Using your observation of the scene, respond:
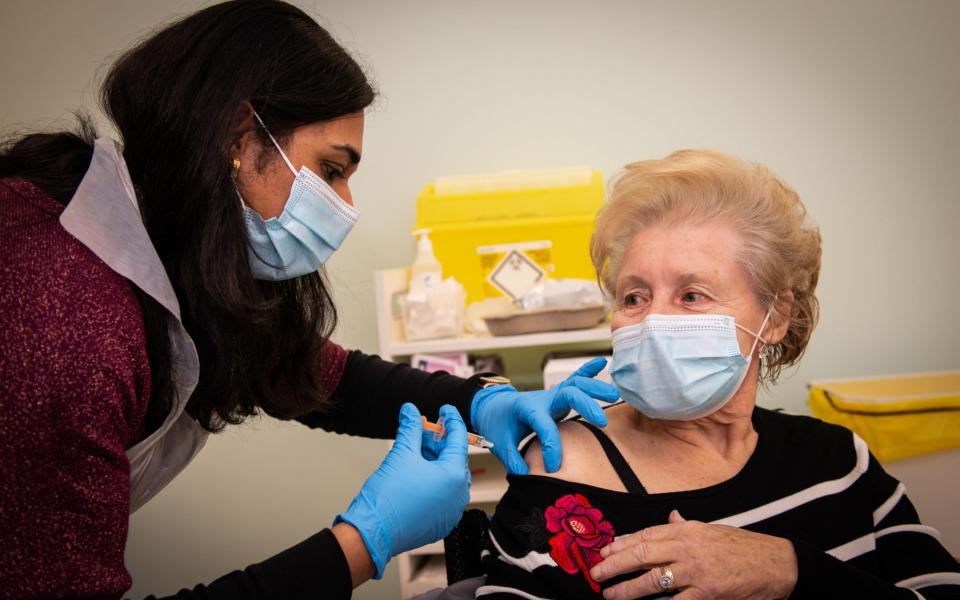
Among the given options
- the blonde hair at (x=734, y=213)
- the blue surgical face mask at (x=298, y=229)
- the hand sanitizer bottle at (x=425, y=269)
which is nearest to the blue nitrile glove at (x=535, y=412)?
the blonde hair at (x=734, y=213)

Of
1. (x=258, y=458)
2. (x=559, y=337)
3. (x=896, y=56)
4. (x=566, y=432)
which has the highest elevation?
(x=896, y=56)

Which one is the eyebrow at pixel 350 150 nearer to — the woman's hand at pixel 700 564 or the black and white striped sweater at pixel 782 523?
the black and white striped sweater at pixel 782 523

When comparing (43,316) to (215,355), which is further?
(215,355)

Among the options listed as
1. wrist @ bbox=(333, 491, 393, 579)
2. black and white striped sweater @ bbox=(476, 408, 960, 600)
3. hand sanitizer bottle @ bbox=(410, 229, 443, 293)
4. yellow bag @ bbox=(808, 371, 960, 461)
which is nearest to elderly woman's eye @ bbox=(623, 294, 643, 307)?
black and white striped sweater @ bbox=(476, 408, 960, 600)

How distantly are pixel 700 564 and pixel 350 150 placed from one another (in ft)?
2.76

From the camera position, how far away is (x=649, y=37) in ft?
8.77

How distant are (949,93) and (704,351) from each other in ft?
6.43

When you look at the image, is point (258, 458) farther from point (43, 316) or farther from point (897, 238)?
point (897, 238)

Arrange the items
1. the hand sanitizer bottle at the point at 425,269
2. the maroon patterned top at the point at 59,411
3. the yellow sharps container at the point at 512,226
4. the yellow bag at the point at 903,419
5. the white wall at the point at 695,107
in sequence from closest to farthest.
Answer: the maroon patterned top at the point at 59,411 → the yellow bag at the point at 903,419 → the hand sanitizer bottle at the point at 425,269 → the yellow sharps container at the point at 512,226 → the white wall at the point at 695,107

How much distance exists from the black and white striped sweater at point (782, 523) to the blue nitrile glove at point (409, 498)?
3.9 inches

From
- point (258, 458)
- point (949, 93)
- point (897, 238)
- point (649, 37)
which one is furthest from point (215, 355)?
point (949, 93)

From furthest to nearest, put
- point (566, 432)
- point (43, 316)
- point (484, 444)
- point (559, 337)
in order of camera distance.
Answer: point (559, 337)
point (484, 444)
point (566, 432)
point (43, 316)

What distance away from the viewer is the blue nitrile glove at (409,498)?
1.14 meters

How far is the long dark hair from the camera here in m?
1.13
